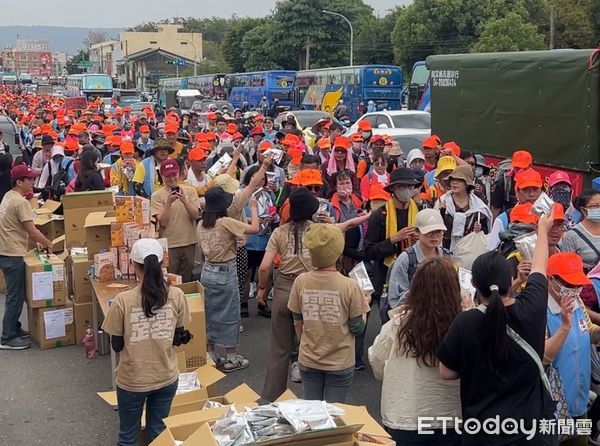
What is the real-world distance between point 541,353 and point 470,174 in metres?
3.45

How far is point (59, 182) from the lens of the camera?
11398mm

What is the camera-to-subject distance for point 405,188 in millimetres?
6617

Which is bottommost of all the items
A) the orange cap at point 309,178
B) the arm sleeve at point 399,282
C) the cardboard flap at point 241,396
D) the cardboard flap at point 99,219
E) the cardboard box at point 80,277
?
the cardboard flap at point 241,396

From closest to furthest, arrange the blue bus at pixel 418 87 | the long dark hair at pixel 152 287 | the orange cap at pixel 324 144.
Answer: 1. the long dark hair at pixel 152 287
2. the orange cap at pixel 324 144
3. the blue bus at pixel 418 87

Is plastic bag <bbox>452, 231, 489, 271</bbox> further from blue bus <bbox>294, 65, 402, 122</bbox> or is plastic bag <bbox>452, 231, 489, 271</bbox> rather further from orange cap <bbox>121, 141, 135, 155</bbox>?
blue bus <bbox>294, 65, 402, 122</bbox>

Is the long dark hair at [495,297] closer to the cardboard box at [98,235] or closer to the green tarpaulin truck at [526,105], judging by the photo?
the cardboard box at [98,235]

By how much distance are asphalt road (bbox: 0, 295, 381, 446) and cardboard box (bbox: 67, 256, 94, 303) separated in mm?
576

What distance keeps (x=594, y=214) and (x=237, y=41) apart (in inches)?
2773

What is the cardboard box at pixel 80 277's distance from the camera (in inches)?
304

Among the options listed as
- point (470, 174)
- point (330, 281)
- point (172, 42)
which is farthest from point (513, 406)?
point (172, 42)

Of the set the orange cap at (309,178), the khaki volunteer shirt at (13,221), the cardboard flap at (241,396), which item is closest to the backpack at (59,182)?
the khaki volunteer shirt at (13,221)

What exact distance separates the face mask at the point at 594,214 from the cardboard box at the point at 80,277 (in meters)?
4.66
